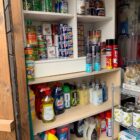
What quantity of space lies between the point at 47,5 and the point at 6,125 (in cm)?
86

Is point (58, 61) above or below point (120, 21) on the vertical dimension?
below

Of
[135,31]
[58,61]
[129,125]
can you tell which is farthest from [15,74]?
[135,31]

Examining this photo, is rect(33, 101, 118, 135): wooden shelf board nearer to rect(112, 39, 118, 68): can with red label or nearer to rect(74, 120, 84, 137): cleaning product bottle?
rect(74, 120, 84, 137): cleaning product bottle

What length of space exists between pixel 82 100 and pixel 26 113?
0.73 m

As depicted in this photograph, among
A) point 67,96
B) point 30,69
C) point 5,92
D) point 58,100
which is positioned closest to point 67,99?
point 67,96

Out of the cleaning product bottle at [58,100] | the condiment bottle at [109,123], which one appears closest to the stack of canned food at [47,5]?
the cleaning product bottle at [58,100]

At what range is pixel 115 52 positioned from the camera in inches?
58.8

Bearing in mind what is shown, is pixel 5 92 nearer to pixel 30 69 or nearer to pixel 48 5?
pixel 30 69

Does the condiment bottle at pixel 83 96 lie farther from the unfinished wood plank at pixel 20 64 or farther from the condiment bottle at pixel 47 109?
the unfinished wood plank at pixel 20 64

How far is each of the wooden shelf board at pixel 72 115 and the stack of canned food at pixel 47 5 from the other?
814 millimetres

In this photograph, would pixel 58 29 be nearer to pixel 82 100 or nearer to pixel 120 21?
pixel 82 100

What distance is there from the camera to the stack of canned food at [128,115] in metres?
1.35

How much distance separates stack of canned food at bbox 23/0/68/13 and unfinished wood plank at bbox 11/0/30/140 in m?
0.27

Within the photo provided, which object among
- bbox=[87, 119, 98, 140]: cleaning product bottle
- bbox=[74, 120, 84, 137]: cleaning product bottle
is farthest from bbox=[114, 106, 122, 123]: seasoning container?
bbox=[74, 120, 84, 137]: cleaning product bottle
